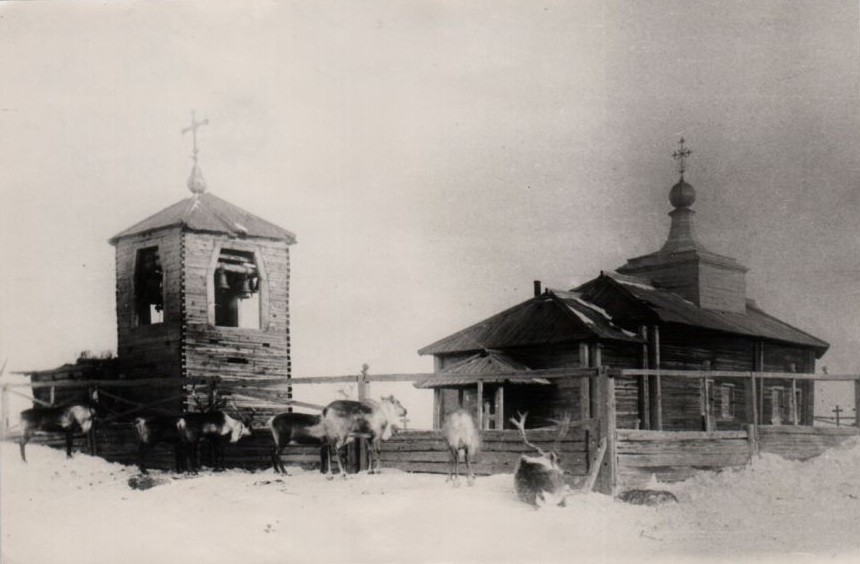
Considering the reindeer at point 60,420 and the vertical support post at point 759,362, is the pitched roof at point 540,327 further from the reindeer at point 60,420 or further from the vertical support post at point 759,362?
the reindeer at point 60,420

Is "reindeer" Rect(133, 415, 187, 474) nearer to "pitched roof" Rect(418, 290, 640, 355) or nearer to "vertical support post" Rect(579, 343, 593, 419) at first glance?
"pitched roof" Rect(418, 290, 640, 355)

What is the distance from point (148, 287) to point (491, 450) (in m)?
6.62

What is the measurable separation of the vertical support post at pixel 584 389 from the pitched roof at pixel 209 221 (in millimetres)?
6757

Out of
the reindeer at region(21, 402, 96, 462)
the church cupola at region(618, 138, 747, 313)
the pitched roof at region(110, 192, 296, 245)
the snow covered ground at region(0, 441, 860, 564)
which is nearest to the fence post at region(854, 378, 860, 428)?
the snow covered ground at region(0, 441, 860, 564)

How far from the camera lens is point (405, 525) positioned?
9891 mm

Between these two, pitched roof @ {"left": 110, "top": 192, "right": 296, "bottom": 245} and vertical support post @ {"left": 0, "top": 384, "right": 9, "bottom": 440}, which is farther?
pitched roof @ {"left": 110, "top": 192, "right": 296, "bottom": 245}

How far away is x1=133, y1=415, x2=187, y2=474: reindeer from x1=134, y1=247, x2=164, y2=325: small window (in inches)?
94.9

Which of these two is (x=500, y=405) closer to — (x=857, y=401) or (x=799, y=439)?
(x=799, y=439)

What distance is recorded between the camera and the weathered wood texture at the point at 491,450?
10.9 metres

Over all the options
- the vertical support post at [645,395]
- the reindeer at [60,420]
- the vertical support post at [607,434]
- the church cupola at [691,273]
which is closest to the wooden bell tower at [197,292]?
the reindeer at [60,420]

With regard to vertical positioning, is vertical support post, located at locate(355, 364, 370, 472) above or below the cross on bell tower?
below

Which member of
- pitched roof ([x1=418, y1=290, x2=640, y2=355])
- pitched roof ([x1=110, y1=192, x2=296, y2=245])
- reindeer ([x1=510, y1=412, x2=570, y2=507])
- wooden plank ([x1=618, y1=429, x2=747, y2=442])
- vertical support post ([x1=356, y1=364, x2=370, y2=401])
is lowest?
reindeer ([x1=510, y1=412, x2=570, y2=507])

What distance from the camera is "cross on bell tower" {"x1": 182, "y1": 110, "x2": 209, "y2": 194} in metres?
11.2

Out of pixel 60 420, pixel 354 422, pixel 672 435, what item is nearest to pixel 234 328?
pixel 60 420
